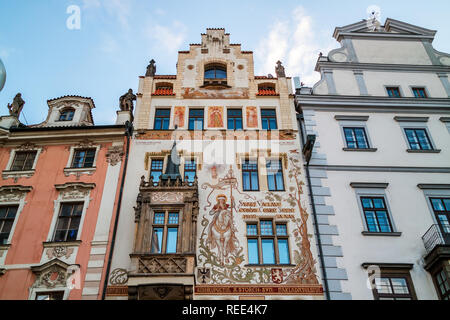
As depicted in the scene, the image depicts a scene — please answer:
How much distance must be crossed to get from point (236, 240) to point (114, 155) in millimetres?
7275

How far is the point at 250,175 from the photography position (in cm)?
1844

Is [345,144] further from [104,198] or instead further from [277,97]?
[104,198]

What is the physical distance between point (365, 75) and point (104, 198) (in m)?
15.2

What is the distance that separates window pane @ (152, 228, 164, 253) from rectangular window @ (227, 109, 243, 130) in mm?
6791

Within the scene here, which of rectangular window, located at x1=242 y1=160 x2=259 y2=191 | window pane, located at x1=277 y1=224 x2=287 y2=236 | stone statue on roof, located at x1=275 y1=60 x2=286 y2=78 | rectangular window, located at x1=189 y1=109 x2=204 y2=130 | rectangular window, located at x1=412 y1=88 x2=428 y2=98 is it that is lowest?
window pane, located at x1=277 y1=224 x2=287 y2=236

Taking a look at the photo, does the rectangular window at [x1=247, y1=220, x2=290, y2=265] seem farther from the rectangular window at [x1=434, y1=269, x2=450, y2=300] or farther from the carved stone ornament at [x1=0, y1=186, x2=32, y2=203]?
the carved stone ornament at [x1=0, y1=186, x2=32, y2=203]

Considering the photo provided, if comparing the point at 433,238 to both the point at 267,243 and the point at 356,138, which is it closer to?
the point at 356,138

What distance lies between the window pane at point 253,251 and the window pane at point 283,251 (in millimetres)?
944

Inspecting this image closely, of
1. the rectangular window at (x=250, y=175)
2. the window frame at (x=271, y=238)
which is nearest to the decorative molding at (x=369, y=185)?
the window frame at (x=271, y=238)

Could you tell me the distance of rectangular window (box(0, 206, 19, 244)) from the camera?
1666 cm

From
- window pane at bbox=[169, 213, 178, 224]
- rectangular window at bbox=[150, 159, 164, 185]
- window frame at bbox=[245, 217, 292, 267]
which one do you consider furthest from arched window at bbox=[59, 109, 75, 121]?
window frame at bbox=[245, 217, 292, 267]

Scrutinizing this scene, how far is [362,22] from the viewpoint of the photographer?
24156 mm

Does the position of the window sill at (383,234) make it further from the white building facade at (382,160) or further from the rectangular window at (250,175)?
the rectangular window at (250,175)
